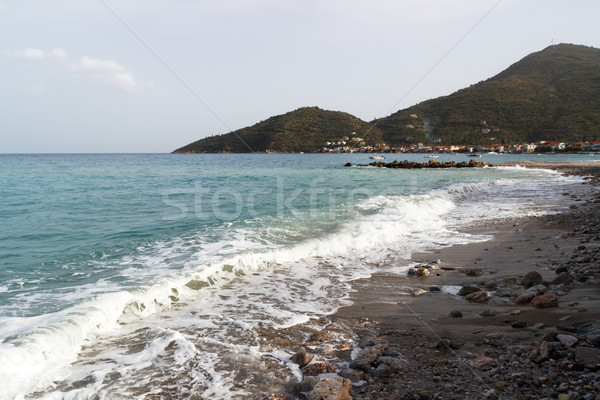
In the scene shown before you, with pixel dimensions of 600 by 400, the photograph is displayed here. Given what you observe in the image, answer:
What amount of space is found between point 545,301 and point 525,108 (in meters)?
103

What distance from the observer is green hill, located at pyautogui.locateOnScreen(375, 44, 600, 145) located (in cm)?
8256

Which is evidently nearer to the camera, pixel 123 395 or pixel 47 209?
pixel 123 395

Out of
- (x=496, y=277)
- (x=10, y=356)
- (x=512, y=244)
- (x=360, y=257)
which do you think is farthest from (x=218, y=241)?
(x=512, y=244)

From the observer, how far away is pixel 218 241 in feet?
29.4

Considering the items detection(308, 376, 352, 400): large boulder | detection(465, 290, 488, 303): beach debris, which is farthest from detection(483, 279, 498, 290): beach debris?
detection(308, 376, 352, 400): large boulder

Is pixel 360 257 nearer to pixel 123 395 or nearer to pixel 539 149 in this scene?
pixel 123 395

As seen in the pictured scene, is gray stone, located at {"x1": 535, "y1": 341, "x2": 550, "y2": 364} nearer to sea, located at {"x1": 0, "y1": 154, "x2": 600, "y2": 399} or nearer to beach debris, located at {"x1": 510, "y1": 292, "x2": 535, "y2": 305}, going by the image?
beach debris, located at {"x1": 510, "y1": 292, "x2": 535, "y2": 305}

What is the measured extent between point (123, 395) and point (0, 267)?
5501 millimetres

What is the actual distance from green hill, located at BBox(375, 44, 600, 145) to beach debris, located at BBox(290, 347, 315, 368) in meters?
97.7

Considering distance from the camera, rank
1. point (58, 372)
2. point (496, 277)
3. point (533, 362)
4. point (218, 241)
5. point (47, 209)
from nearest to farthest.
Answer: point (533, 362)
point (58, 372)
point (496, 277)
point (218, 241)
point (47, 209)

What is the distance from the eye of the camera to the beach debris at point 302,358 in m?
3.55

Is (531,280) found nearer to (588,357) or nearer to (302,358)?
(588,357)

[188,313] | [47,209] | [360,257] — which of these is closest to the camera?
[188,313]

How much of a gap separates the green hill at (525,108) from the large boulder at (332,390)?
98039mm
